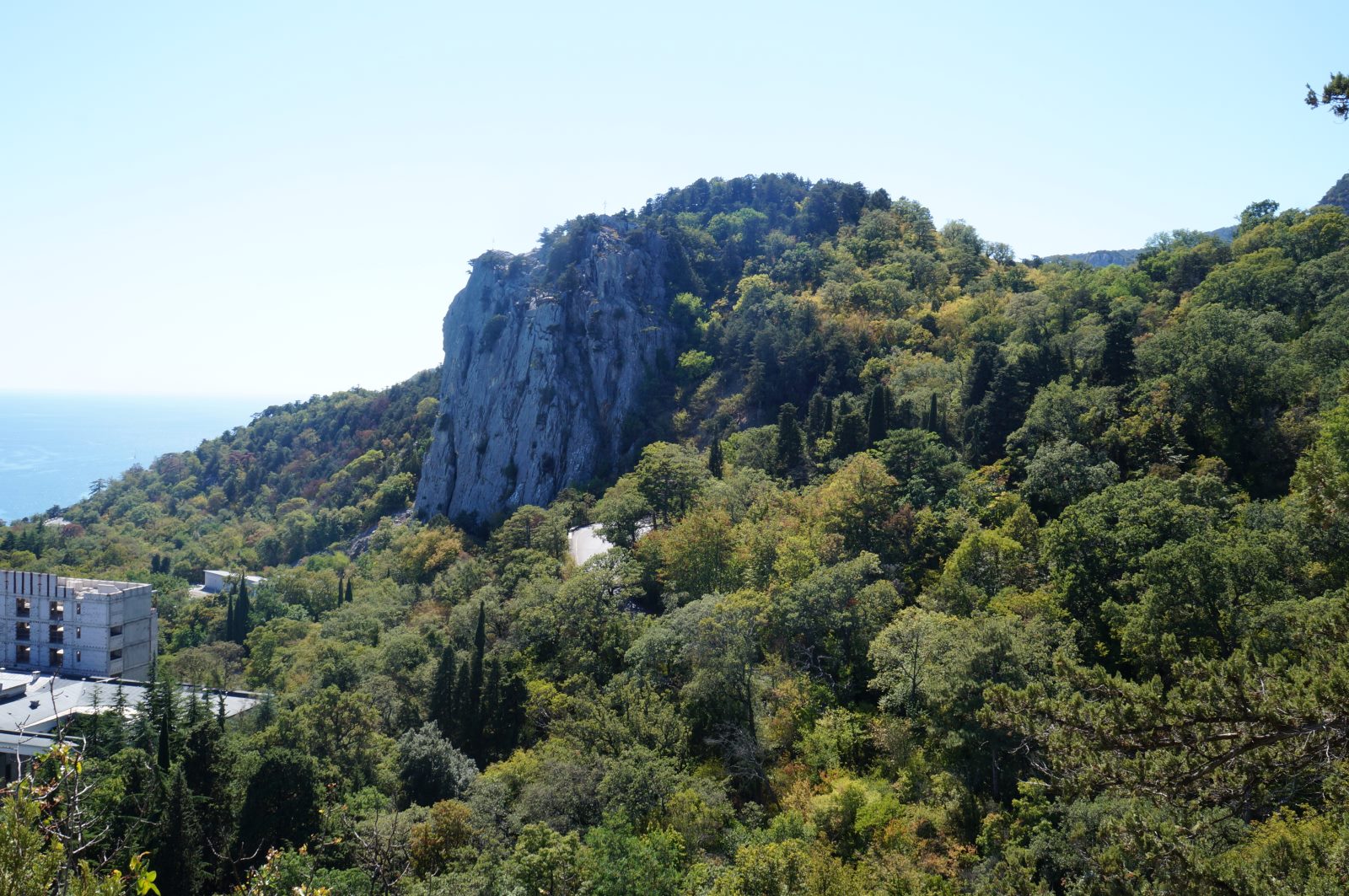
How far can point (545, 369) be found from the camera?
2913 inches

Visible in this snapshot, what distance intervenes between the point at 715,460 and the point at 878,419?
13086mm

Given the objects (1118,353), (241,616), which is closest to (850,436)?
(1118,353)

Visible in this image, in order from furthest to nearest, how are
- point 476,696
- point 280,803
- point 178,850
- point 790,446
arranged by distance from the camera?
point 790,446, point 476,696, point 280,803, point 178,850

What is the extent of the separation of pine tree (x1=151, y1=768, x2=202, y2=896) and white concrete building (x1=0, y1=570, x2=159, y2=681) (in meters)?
32.7

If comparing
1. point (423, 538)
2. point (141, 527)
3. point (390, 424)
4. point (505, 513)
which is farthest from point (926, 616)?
point (141, 527)

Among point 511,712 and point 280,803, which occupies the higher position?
point 511,712

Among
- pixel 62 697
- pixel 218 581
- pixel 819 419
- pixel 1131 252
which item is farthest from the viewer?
pixel 1131 252

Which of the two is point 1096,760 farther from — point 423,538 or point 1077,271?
point 1077,271

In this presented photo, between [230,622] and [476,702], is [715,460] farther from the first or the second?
[230,622]

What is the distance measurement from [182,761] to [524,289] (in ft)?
207

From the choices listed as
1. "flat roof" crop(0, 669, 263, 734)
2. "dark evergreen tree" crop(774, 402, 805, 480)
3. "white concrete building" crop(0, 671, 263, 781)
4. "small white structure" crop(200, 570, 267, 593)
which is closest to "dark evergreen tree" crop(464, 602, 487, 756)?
"white concrete building" crop(0, 671, 263, 781)

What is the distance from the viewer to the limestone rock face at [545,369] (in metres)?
72.8

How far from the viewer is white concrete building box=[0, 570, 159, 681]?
4994cm

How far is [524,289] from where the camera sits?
82.7 metres
